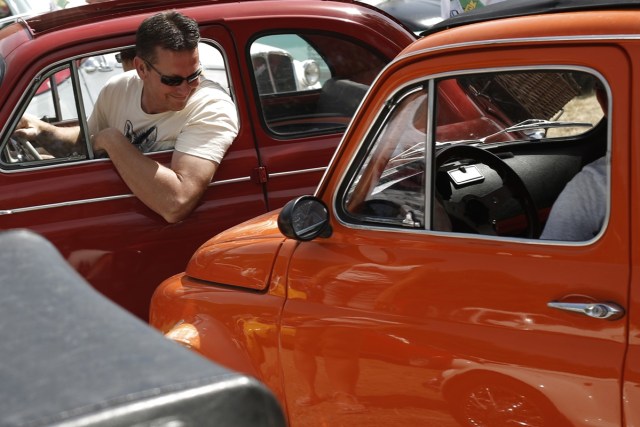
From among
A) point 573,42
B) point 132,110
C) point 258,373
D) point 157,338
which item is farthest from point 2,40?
point 157,338

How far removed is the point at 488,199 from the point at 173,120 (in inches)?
72.9

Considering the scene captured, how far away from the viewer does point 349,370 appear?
299cm

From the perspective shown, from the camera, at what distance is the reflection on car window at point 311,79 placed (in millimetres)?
4742

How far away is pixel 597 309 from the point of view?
248 centimetres

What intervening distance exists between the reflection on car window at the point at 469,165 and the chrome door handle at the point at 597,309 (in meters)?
0.21

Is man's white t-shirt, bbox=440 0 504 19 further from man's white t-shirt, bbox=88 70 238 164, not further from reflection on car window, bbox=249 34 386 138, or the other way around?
man's white t-shirt, bbox=88 70 238 164

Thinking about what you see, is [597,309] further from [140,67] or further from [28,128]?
[28,128]

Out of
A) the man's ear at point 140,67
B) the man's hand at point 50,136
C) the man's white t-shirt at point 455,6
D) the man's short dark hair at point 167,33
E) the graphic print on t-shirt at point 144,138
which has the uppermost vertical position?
the man's short dark hair at point 167,33

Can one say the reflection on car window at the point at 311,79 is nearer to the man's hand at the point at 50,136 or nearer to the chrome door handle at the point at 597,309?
the man's hand at the point at 50,136

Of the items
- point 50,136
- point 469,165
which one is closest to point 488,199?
point 469,165

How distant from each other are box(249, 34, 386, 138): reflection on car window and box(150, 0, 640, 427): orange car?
4.07 ft

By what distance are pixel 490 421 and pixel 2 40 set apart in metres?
3.21

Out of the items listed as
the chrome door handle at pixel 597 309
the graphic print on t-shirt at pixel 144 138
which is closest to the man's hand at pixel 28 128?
the graphic print on t-shirt at pixel 144 138

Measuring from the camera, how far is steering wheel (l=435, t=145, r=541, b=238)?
124 inches
